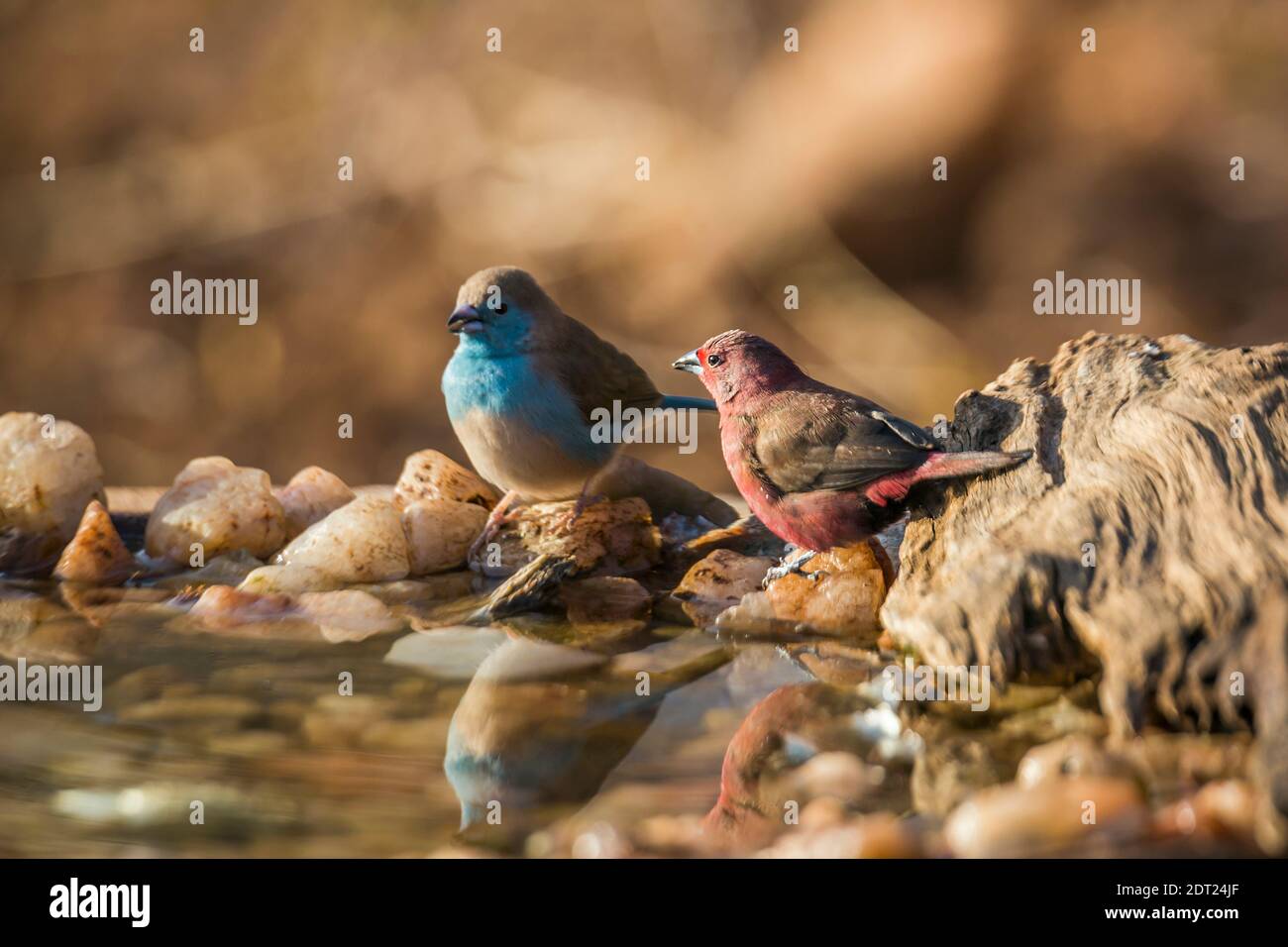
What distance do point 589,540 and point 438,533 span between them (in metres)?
0.46

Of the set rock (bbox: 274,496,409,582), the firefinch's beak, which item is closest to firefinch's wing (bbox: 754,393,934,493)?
the firefinch's beak

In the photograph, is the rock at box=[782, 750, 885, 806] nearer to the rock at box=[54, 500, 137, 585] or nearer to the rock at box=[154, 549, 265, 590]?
the rock at box=[154, 549, 265, 590]

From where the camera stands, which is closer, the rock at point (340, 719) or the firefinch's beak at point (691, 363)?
the rock at point (340, 719)

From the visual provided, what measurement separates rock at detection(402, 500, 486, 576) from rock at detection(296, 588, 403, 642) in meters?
0.34

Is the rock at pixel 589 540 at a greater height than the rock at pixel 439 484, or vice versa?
the rock at pixel 439 484

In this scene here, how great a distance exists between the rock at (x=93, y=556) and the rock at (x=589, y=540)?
1.03 m

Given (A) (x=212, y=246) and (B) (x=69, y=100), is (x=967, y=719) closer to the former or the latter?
(A) (x=212, y=246)

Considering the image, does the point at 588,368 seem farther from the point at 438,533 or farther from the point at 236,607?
the point at 236,607

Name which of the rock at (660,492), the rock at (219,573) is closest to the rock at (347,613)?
the rock at (219,573)

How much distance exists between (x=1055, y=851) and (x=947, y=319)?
4476mm

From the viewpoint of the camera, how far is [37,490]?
3799 mm

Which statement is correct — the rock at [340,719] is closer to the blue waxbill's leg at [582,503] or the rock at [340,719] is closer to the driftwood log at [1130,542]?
the driftwood log at [1130,542]

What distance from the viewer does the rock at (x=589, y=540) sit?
12.3ft
